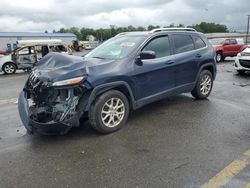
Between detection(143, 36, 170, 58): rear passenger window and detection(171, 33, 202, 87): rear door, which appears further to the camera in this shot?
detection(171, 33, 202, 87): rear door

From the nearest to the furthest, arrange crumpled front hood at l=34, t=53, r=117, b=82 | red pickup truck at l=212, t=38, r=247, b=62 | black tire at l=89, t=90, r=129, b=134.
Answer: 1. crumpled front hood at l=34, t=53, r=117, b=82
2. black tire at l=89, t=90, r=129, b=134
3. red pickup truck at l=212, t=38, r=247, b=62

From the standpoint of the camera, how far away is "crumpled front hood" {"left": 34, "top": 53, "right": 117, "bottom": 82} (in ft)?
15.7

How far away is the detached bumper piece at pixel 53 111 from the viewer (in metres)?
4.71

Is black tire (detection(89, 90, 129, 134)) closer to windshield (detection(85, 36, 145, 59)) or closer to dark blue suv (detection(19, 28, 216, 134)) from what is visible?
dark blue suv (detection(19, 28, 216, 134))

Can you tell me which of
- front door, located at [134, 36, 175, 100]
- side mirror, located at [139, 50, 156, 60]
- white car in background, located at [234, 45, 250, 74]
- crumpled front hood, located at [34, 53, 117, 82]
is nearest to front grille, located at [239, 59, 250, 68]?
white car in background, located at [234, 45, 250, 74]

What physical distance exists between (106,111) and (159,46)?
192 centimetres

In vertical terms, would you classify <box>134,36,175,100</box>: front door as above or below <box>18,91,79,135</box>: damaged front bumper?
above

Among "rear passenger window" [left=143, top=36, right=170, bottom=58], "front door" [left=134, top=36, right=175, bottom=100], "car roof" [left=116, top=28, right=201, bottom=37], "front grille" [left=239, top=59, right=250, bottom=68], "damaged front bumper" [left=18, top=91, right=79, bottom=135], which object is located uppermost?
"car roof" [left=116, top=28, right=201, bottom=37]

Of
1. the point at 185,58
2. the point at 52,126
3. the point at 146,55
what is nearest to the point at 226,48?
the point at 185,58

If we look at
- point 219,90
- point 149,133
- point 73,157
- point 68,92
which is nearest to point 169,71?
point 149,133

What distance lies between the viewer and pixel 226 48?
69.9ft

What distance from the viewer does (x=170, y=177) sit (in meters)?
3.70

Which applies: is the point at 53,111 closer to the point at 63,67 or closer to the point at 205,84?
the point at 63,67

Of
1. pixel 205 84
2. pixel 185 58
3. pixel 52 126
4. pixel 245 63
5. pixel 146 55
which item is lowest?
pixel 52 126
